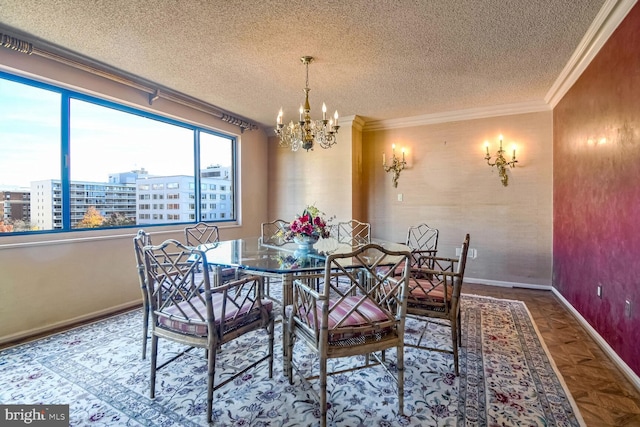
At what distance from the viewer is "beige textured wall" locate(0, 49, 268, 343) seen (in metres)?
2.52

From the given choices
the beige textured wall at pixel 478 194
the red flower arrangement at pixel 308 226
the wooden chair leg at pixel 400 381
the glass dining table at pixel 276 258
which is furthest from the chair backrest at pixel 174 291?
the beige textured wall at pixel 478 194

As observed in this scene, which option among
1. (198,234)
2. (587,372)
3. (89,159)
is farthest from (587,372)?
(89,159)

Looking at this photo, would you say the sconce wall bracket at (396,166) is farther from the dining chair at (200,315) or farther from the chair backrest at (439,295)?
the dining chair at (200,315)

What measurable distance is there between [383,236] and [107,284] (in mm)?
3731

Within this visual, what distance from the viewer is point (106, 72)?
9.93 ft

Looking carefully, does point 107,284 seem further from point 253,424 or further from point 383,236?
point 383,236

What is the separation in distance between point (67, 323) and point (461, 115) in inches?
207

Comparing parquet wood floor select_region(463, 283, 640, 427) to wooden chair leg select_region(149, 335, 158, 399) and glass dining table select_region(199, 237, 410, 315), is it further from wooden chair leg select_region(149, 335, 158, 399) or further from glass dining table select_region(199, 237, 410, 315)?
wooden chair leg select_region(149, 335, 158, 399)

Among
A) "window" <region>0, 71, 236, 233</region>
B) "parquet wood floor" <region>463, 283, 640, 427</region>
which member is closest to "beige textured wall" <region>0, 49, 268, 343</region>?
"window" <region>0, 71, 236, 233</region>

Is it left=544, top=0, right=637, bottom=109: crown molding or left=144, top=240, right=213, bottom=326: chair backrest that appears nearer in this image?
left=144, top=240, right=213, bottom=326: chair backrest

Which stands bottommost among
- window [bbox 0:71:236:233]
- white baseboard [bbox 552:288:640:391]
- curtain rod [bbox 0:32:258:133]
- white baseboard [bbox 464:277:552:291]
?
white baseboard [bbox 552:288:640:391]

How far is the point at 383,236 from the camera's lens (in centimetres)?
499

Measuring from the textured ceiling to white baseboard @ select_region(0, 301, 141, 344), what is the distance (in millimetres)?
2445

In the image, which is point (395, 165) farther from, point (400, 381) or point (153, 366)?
point (153, 366)
